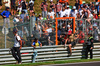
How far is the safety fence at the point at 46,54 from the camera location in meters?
12.5

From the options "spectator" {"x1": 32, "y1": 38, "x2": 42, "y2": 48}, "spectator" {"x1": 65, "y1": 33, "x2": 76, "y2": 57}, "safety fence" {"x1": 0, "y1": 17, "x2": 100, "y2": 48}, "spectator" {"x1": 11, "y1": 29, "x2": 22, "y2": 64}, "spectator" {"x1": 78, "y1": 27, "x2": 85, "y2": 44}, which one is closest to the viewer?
"spectator" {"x1": 11, "y1": 29, "x2": 22, "y2": 64}

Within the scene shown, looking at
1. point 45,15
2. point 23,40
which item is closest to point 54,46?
point 23,40

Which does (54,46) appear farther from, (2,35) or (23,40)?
(2,35)

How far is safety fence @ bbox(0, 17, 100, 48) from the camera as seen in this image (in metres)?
12.4

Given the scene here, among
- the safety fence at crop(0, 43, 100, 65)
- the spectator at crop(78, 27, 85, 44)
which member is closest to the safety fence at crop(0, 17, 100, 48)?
the spectator at crop(78, 27, 85, 44)

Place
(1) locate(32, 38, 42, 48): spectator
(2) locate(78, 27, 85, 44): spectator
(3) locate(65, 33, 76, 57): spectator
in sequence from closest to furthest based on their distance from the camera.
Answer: (1) locate(32, 38, 42, 48): spectator < (3) locate(65, 33, 76, 57): spectator < (2) locate(78, 27, 85, 44): spectator

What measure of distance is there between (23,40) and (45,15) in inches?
170

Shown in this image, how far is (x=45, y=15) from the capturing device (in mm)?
16500

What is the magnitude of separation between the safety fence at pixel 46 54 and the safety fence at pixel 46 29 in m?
0.26

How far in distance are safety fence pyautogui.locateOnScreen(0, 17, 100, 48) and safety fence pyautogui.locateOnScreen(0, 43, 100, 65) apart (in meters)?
0.26

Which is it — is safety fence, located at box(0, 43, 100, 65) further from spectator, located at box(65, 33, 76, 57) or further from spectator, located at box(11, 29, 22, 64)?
spectator, located at box(11, 29, 22, 64)

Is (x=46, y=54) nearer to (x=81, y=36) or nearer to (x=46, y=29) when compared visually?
(x=46, y=29)

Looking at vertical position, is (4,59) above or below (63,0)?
below

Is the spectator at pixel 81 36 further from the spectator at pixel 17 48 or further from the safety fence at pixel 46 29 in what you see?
the spectator at pixel 17 48
